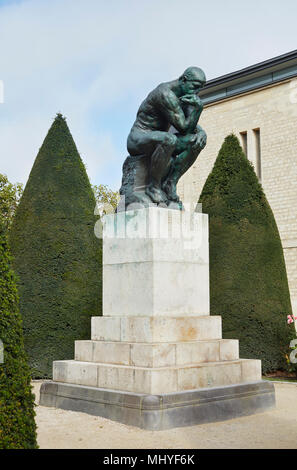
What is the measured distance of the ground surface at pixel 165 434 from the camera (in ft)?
17.0

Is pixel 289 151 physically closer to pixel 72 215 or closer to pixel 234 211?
pixel 234 211

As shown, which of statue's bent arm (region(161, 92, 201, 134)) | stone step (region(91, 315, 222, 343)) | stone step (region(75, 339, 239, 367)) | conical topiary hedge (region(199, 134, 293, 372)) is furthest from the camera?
conical topiary hedge (region(199, 134, 293, 372))

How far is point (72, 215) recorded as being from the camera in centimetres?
1089

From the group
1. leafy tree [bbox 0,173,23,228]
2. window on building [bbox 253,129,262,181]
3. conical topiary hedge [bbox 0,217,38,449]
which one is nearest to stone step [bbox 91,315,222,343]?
conical topiary hedge [bbox 0,217,38,449]

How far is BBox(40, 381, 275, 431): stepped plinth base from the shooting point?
5.78 meters

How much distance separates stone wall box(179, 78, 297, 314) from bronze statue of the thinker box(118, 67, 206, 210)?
10126 mm

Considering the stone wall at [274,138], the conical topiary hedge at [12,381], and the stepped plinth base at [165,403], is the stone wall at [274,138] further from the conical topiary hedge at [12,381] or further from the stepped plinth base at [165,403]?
the conical topiary hedge at [12,381]

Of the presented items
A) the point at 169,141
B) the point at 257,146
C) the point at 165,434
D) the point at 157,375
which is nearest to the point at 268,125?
the point at 257,146

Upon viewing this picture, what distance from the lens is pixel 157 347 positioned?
20.5 feet

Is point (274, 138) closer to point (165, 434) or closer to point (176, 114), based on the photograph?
point (176, 114)

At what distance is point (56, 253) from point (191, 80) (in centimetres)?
481

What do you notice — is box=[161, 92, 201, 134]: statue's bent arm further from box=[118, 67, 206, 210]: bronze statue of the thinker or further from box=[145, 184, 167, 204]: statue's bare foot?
box=[145, 184, 167, 204]: statue's bare foot

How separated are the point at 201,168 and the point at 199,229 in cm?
1289
